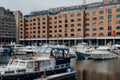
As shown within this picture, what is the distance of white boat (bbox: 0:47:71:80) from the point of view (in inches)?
1549

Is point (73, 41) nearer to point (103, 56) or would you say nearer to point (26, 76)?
point (103, 56)

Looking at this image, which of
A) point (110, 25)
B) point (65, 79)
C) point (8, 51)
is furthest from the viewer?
point (110, 25)

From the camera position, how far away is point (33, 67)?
43.0 m

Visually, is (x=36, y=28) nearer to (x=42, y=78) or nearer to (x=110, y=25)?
(x=110, y=25)

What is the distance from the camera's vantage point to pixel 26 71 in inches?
1626

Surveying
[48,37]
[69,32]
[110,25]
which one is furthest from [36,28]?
[110,25]

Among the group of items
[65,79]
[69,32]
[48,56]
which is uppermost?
[69,32]

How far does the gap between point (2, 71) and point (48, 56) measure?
11.3 metres

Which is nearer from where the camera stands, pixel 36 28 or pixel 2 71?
pixel 2 71

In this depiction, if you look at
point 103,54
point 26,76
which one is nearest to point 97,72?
point 26,76

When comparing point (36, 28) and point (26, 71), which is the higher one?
point (36, 28)

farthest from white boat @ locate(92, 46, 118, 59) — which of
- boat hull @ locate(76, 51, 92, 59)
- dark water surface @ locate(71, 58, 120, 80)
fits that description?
dark water surface @ locate(71, 58, 120, 80)

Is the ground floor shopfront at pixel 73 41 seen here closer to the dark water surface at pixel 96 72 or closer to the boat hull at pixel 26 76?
the dark water surface at pixel 96 72

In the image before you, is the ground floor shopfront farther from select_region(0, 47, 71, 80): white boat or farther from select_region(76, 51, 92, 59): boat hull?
select_region(0, 47, 71, 80): white boat
